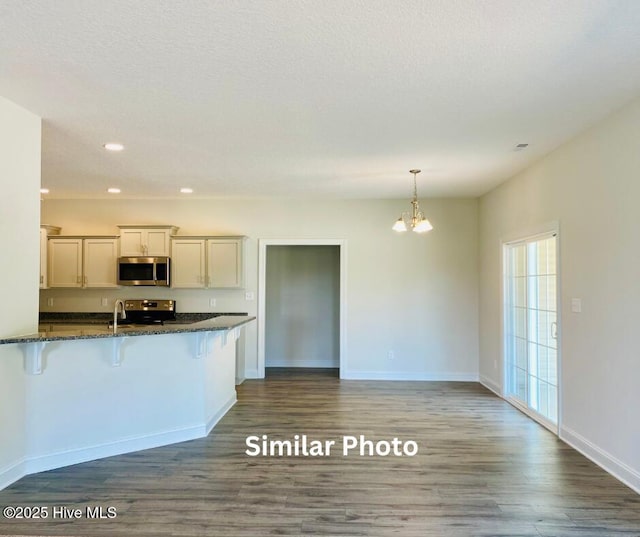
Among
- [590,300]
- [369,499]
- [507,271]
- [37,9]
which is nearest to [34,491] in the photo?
[369,499]

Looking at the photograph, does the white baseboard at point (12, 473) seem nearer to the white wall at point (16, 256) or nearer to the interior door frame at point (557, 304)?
the white wall at point (16, 256)

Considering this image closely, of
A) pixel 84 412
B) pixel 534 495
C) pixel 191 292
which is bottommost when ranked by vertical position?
pixel 534 495

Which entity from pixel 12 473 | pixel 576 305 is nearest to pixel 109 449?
pixel 12 473

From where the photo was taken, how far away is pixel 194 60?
96.9 inches

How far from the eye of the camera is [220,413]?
176 inches

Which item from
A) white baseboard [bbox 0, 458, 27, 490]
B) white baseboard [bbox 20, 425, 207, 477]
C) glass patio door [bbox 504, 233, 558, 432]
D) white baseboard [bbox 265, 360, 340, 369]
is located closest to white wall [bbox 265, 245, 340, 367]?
white baseboard [bbox 265, 360, 340, 369]

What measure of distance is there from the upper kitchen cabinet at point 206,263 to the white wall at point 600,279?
386 cm

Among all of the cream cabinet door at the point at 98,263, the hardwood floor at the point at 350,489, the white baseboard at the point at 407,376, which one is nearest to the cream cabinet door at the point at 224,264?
the cream cabinet door at the point at 98,263

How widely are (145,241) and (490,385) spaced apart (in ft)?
16.9

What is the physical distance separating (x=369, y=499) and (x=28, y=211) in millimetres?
3169

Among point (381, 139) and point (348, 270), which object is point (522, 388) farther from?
point (381, 139)

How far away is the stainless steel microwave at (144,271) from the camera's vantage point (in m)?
6.07

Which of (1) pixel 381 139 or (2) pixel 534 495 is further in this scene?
(1) pixel 381 139

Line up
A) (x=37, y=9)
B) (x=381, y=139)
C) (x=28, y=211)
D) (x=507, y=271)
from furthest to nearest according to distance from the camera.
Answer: (x=507, y=271) < (x=381, y=139) < (x=28, y=211) < (x=37, y=9)
